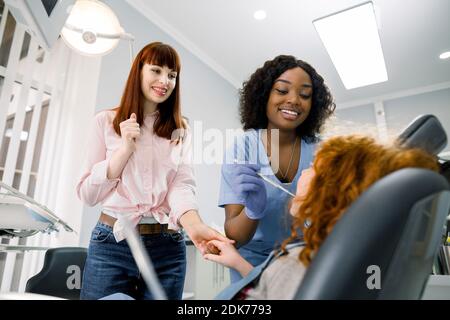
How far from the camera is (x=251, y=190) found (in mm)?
650

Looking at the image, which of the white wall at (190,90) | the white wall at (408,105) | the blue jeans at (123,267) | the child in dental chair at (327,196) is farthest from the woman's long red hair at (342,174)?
the white wall at (190,90)

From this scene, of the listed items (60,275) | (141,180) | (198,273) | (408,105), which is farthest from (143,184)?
(408,105)

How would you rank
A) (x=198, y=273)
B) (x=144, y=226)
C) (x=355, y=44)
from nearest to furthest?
(x=144, y=226)
(x=198, y=273)
(x=355, y=44)

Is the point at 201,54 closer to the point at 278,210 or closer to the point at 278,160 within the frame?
the point at 278,160

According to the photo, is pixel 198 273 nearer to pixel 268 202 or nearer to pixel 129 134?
pixel 268 202

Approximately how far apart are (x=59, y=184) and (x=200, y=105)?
0.65 m

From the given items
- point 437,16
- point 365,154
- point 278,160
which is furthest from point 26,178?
point 437,16

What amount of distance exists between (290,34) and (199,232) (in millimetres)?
1027

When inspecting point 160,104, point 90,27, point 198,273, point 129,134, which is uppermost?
point 90,27

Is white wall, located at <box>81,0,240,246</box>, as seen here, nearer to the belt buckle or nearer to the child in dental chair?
the belt buckle

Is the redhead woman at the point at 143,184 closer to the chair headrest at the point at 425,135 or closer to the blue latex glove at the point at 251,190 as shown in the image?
the blue latex glove at the point at 251,190

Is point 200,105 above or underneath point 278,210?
above

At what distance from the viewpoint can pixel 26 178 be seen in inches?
46.1

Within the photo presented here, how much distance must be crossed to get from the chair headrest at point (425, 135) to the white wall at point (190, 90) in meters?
0.83
